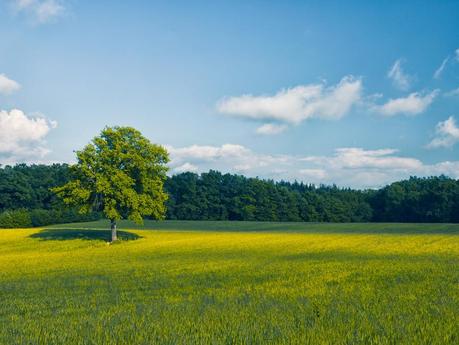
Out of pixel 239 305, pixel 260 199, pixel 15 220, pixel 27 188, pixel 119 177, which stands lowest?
pixel 239 305

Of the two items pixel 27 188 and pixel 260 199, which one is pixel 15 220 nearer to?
pixel 27 188

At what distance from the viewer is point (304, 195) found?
149 meters

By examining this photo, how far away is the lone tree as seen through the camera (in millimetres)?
47344

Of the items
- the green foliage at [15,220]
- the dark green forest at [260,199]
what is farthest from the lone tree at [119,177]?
the dark green forest at [260,199]

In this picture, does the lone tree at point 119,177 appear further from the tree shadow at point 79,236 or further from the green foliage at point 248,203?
the green foliage at point 248,203

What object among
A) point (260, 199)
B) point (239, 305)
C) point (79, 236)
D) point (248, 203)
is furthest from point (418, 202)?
point (239, 305)

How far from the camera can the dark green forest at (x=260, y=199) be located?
119 m

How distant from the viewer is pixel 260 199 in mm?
137500

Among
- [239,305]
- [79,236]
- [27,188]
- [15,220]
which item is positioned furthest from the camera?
[27,188]

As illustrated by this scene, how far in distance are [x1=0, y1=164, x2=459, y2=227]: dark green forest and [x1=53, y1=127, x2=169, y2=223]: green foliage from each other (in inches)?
2718

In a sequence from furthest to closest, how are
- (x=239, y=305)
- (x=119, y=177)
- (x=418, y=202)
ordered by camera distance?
(x=418, y=202), (x=119, y=177), (x=239, y=305)

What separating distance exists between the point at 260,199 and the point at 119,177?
92.6 metres

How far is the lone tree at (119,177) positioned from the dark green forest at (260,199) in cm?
6902

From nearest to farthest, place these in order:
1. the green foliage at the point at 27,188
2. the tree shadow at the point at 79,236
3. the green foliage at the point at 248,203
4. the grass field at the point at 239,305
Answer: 1. the grass field at the point at 239,305
2. the tree shadow at the point at 79,236
3. the green foliage at the point at 27,188
4. the green foliage at the point at 248,203
